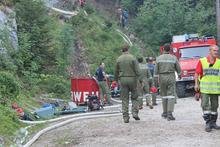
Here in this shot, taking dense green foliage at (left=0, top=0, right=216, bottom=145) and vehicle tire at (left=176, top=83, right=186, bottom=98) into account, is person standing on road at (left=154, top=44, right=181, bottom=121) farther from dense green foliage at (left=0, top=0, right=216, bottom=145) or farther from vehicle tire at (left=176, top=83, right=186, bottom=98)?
vehicle tire at (left=176, top=83, right=186, bottom=98)

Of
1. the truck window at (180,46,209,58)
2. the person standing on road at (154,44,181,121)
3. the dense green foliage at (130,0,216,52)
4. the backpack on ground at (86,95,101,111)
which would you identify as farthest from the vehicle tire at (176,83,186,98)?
the dense green foliage at (130,0,216,52)

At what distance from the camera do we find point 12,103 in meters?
15.8

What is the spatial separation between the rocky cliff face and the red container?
2747 millimetres

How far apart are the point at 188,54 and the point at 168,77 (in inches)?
446

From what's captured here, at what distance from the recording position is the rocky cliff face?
2027 centimetres

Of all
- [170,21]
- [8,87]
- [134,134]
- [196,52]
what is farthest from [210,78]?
[170,21]

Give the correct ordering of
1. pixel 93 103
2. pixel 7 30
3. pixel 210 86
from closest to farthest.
→ pixel 210 86, pixel 93 103, pixel 7 30

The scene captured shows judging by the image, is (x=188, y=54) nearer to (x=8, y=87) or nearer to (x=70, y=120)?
(x=8, y=87)

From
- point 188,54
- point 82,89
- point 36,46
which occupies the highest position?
point 36,46

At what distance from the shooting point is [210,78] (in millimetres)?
12539

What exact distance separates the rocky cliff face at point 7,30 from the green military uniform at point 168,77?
7.22 metres

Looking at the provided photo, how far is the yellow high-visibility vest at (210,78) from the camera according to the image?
489 inches

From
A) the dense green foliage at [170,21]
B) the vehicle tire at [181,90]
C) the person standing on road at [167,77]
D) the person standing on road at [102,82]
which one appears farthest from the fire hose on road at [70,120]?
the dense green foliage at [170,21]

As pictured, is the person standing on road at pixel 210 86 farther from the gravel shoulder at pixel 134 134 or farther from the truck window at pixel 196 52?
the truck window at pixel 196 52
